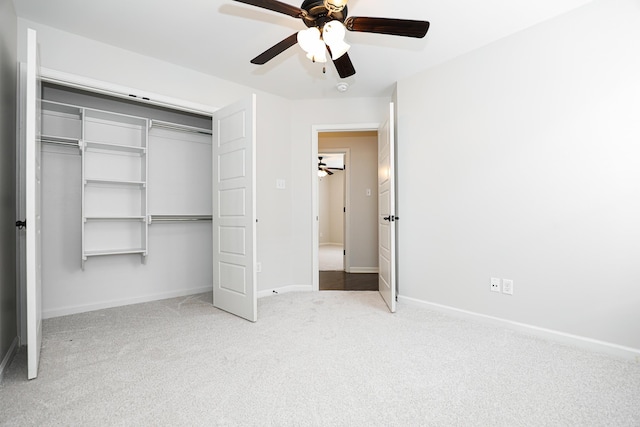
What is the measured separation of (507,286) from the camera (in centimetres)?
268

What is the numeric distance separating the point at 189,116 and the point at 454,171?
308 centimetres

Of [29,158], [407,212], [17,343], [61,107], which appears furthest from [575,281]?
[61,107]

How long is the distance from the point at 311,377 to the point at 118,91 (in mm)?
2916

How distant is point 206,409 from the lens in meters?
1.54

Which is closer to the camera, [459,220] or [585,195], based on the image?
[585,195]

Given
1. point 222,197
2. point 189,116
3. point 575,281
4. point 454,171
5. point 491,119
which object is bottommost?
point 575,281

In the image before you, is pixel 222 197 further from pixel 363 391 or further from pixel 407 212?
pixel 363 391

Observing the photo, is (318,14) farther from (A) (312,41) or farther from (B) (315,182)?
(B) (315,182)

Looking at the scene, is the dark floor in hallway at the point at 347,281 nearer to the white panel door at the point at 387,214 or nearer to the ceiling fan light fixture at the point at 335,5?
the white panel door at the point at 387,214

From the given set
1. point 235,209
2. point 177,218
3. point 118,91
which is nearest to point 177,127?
point 118,91

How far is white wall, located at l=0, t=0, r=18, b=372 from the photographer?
198cm

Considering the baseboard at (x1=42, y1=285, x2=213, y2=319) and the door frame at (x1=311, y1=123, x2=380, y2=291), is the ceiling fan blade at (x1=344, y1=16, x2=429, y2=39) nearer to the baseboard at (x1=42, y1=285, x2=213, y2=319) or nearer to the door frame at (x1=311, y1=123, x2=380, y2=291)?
the door frame at (x1=311, y1=123, x2=380, y2=291)

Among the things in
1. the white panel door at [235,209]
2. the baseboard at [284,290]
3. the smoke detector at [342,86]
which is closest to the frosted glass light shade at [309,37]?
the white panel door at [235,209]

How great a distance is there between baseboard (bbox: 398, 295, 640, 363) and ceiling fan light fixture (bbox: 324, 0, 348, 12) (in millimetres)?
2661
